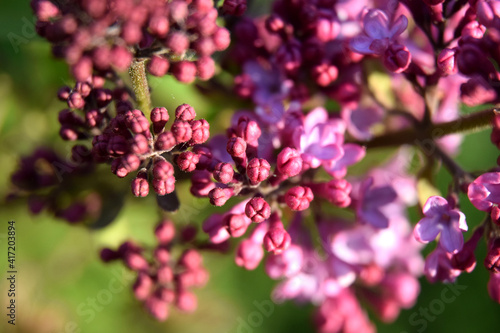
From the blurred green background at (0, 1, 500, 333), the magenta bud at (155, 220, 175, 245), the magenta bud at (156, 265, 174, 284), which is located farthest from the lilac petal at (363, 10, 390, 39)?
the magenta bud at (156, 265, 174, 284)

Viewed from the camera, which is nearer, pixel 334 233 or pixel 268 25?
pixel 268 25

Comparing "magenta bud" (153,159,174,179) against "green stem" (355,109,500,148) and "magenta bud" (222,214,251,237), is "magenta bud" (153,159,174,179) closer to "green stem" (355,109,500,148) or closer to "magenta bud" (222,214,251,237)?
"magenta bud" (222,214,251,237)

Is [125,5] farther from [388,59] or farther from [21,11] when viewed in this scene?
[21,11]

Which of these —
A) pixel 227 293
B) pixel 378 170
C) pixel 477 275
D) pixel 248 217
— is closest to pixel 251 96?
pixel 248 217

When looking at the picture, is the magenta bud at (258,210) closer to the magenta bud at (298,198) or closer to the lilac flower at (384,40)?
the magenta bud at (298,198)

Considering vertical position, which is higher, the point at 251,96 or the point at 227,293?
the point at 251,96

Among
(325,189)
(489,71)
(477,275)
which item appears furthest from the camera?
(477,275)

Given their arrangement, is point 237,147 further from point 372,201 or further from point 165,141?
point 372,201
